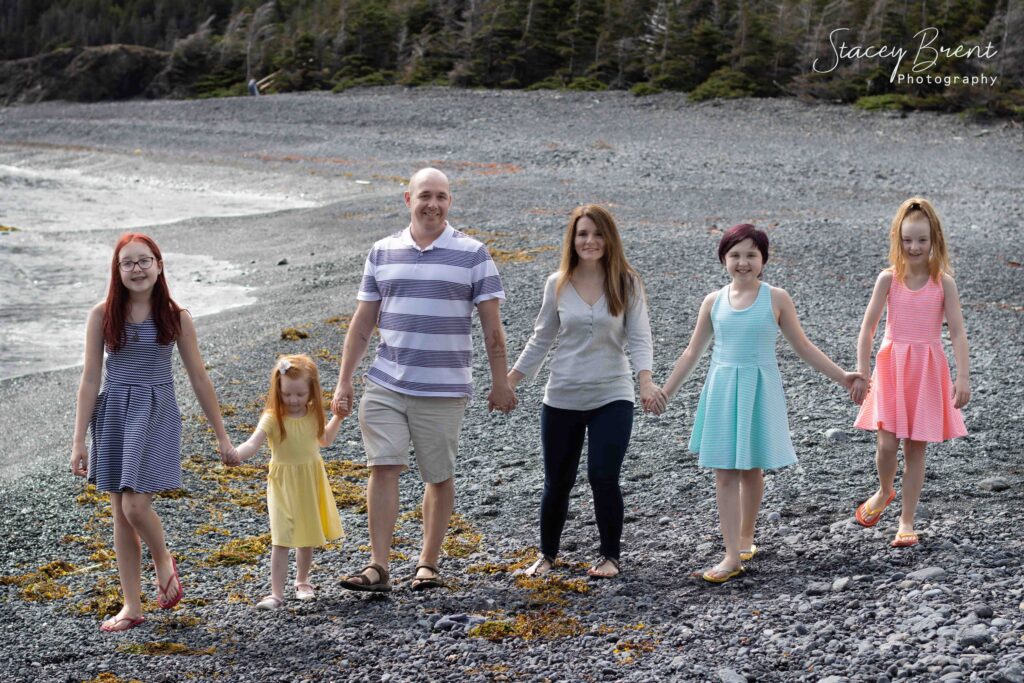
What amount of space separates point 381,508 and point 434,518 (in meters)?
0.28

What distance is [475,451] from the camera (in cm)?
839

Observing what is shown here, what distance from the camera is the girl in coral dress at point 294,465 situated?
5.54 m

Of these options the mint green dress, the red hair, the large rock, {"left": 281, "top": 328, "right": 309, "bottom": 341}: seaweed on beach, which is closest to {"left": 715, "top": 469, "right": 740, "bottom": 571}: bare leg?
the mint green dress

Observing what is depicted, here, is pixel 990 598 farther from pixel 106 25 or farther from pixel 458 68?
pixel 106 25

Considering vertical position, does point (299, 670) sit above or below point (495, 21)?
below

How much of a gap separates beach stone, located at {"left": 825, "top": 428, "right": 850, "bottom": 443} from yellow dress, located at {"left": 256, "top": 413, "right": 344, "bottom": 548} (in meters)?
3.79

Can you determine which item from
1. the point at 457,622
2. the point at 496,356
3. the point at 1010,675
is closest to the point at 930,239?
the point at 496,356

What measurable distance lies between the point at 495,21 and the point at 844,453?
3585cm

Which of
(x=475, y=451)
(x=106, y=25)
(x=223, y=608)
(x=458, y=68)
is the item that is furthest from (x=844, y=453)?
(x=106, y=25)

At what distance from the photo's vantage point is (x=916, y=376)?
19.0ft

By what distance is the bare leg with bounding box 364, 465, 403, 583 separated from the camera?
5566 millimetres

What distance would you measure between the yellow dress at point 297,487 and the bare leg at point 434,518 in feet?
1.46
